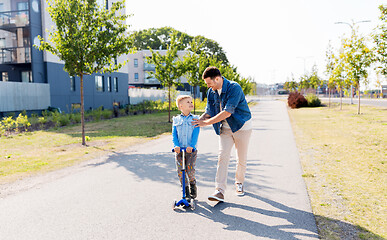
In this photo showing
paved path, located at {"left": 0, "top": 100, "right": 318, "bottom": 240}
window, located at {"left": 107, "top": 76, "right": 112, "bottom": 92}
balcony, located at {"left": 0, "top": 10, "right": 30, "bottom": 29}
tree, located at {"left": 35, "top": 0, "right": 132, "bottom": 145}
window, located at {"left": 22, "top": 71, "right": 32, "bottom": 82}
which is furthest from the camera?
window, located at {"left": 107, "top": 76, "right": 112, "bottom": 92}

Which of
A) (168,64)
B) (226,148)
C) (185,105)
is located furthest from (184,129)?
(168,64)

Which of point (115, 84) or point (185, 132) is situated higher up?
point (115, 84)

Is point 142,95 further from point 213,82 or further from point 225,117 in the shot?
point 225,117

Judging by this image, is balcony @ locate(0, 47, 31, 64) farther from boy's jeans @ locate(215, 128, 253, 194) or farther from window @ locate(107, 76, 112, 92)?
boy's jeans @ locate(215, 128, 253, 194)

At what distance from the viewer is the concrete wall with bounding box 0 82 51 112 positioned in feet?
59.7

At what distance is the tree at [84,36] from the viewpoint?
916cm

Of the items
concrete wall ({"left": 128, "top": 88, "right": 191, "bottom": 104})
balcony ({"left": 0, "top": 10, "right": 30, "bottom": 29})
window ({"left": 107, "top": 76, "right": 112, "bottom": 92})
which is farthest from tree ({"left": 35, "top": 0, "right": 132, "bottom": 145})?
concrete wall ({"left": 128, "top": 88, "right": 191, "bottom": 104})

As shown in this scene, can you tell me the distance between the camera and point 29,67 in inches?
890

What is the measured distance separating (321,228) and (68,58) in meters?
8.53

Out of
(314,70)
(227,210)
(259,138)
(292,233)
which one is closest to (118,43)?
(259,138)

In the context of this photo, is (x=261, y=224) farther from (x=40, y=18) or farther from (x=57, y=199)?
(x=40, y=18)

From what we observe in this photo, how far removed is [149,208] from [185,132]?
1.10m

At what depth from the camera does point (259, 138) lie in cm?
1072

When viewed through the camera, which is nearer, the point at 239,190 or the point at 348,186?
the point at 239,190
